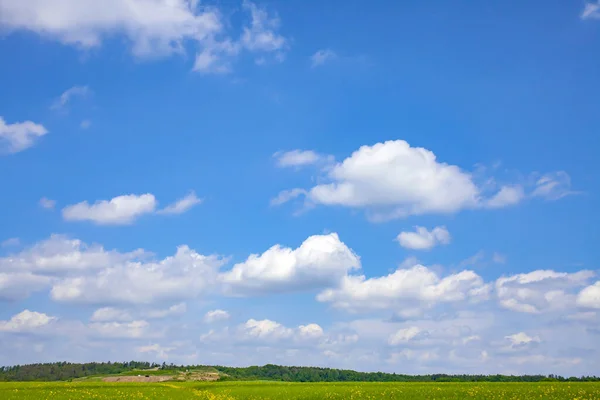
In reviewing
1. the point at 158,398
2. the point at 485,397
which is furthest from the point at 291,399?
the point at 485,397

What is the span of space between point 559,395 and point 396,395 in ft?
51.0

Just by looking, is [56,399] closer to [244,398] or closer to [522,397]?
[244,398]

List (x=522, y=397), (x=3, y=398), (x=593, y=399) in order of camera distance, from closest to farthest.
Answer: (x=593, y=399) < (x=522, y=397) < (x=3, y=398)

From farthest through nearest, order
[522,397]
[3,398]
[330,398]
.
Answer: [3,398], [330,398], [522,397]

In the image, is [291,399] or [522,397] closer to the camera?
[522,397]

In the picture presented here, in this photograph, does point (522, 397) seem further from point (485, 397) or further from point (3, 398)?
point (3, 398)

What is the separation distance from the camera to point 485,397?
151 feet

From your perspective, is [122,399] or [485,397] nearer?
[485,397]

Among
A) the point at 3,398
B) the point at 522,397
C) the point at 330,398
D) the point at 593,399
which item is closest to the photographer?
the point at 593,399

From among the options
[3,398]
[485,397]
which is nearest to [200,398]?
[3,398]

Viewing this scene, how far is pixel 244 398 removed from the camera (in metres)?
55.3

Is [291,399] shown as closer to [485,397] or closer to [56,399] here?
[485,397]

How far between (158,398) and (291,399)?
1596 centimetres

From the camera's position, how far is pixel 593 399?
4069 cm
